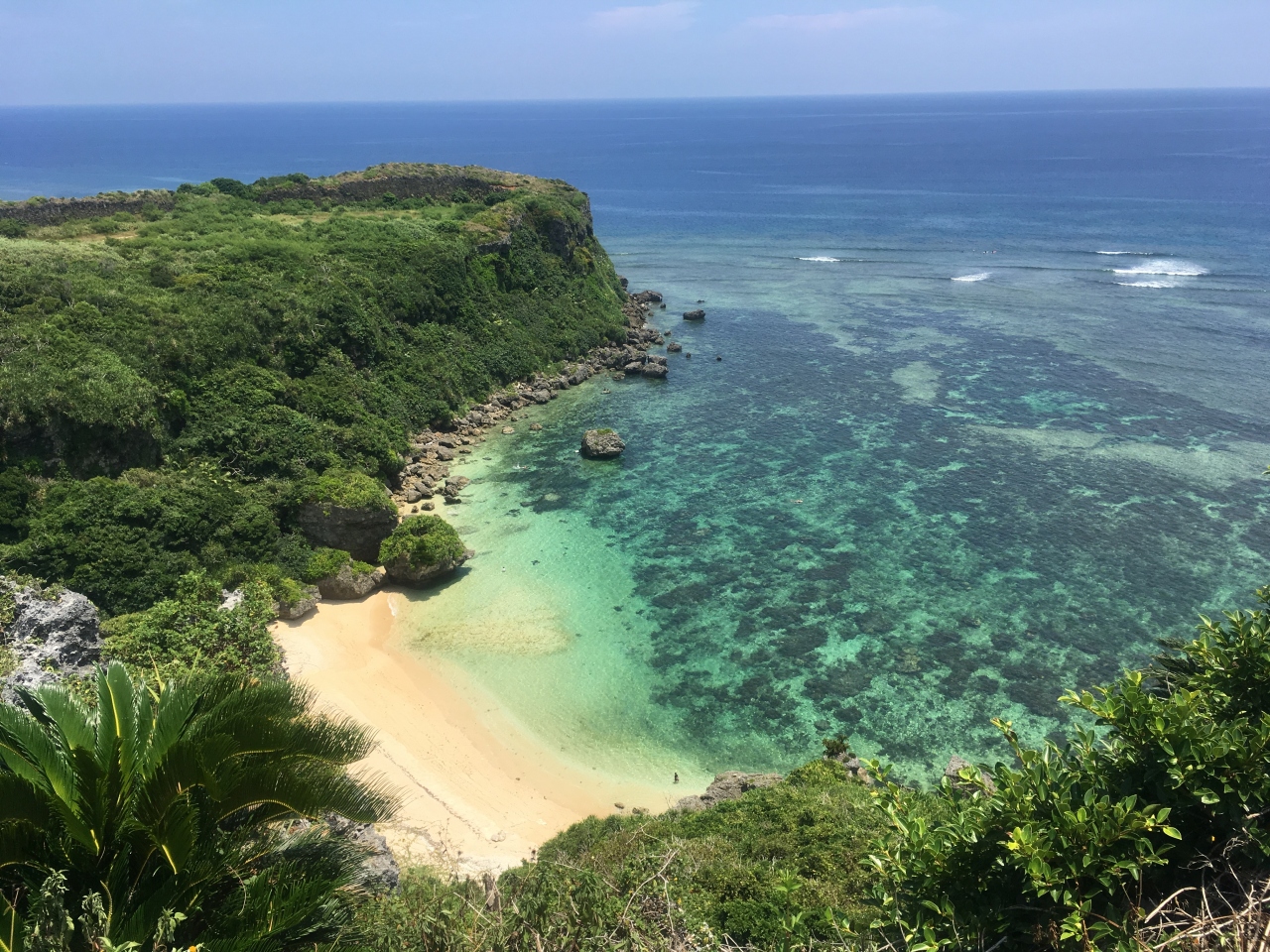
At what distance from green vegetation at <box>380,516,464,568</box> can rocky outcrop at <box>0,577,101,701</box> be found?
10.1 m

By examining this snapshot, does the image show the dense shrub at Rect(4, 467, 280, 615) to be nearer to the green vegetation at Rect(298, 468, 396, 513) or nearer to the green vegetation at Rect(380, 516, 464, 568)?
the green vegetation at Rect(298, 468, 396, 513)

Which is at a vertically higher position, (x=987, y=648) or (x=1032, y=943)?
(x=1032, y=943)

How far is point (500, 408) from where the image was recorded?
48.7 m

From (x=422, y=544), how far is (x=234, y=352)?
49.5 ft

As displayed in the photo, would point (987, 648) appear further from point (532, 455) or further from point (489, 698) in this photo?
point (532, 455)

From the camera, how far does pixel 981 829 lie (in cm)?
783

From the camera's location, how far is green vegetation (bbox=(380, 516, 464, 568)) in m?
30.1

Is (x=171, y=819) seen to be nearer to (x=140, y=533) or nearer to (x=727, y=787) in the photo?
(x=727, y=787)

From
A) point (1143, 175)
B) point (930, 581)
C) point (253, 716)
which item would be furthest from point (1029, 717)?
point (1143, 175)

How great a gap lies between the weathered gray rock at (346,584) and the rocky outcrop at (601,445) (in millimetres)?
15321

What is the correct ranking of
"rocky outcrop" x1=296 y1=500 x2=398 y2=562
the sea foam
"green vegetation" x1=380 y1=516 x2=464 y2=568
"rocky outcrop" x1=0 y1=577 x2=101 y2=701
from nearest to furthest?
"rocky outcrop" x1=0 y1=577 x2=101 y2=701 < "green vegetation" x1=380 y1=516 x2=464 y2=568 < "rocky outcrop" x1=296 y1=500 x2=398 y2=562 < the sea foam

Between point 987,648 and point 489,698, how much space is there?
1755 centimetres

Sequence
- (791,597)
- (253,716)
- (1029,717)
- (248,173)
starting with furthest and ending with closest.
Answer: (248,173) → (791,597) → (1029,717) → (253,716)

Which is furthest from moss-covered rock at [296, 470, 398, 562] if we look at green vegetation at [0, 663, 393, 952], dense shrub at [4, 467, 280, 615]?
green vegetation at [0, 663, 393, 952]
